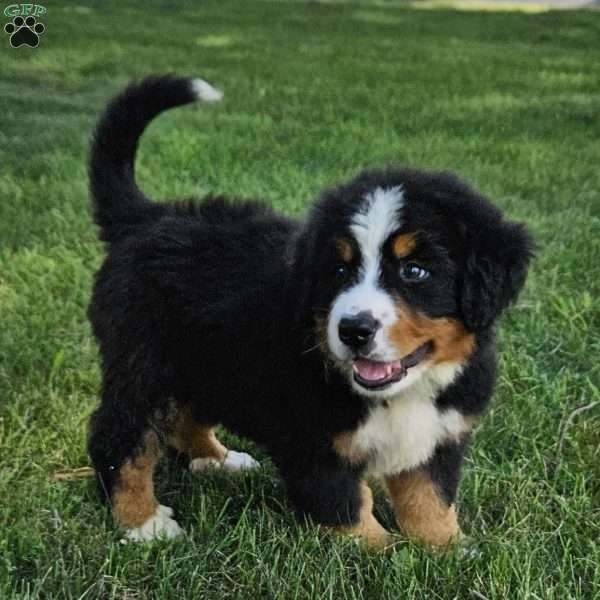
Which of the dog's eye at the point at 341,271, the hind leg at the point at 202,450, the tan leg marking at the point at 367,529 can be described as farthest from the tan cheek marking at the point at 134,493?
the dog's eye at the point at 341,271

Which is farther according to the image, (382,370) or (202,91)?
(202,91)

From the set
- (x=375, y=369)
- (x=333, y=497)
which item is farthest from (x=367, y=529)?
(x=375, y=369)

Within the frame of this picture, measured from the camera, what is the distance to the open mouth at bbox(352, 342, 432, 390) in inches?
82.6

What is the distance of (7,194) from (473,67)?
5.90 metres

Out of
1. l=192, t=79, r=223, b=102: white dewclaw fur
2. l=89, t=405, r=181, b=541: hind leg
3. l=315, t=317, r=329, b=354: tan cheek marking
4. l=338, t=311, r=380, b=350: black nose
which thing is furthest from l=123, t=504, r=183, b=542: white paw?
l=192, t=79, r=223, b=102: white dewclaw fur

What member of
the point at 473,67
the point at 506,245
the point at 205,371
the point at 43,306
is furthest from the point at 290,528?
the point at 473,67

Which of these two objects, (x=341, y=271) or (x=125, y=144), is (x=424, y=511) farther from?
(x=125, y=144)

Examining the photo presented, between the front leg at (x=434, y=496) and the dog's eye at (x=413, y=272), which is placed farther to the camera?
the front leg at (x=434, y=496)

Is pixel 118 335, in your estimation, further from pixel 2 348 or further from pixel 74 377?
pixel 2 348

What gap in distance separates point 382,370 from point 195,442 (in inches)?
38.3

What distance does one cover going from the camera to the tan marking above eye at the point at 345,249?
6.93ft

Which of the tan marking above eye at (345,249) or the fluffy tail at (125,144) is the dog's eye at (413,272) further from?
the fluffy tail at (125,144)

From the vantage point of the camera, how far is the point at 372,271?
6.84 ft

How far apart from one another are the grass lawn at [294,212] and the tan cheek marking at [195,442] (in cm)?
13
